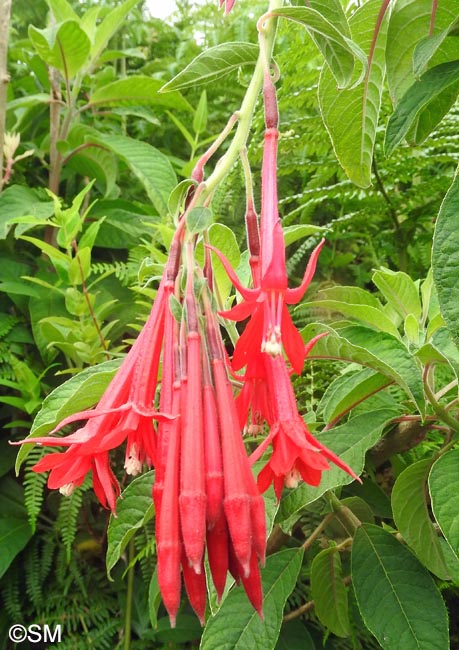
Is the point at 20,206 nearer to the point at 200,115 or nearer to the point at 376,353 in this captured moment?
the point at 200,115

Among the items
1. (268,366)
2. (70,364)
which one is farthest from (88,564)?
(268,366)

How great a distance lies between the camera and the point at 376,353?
60 cm

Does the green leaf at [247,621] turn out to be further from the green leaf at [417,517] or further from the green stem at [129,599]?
the green stem at [129,599]

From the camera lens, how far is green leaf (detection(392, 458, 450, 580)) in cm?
65

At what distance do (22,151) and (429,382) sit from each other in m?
1.14

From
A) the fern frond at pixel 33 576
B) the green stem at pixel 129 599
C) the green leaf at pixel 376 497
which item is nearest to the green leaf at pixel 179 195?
the green leaf at pixel 376 497

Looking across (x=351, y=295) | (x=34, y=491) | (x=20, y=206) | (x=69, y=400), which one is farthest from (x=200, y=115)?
(x=69, y=400)

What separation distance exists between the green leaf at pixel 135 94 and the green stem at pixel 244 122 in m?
0.86

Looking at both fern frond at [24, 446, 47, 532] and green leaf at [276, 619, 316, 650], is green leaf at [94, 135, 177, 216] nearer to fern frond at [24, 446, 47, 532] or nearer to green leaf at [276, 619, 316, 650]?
fern frond at [24, 446, 47, 532]

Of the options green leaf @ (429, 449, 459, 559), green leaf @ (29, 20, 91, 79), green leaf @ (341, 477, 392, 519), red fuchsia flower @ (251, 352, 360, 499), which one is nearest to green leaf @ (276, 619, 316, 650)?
green leaf @ (341, 477, 392, 519)

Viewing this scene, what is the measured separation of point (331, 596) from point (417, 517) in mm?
174

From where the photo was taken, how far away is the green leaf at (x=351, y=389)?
64 centimetres

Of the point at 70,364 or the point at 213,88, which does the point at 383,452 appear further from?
the point at 213,88

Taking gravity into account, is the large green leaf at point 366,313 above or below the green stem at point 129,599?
above
